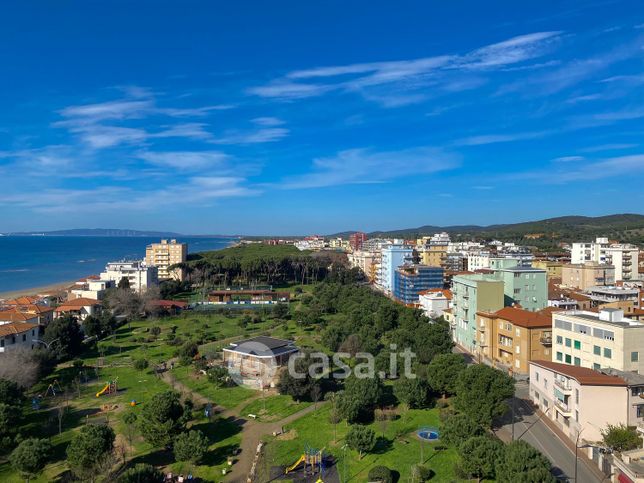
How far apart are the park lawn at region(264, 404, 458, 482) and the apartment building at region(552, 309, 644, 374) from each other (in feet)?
30.9

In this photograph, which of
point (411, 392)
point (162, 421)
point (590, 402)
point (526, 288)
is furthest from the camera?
point (526, 288)

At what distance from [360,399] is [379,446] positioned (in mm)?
2682

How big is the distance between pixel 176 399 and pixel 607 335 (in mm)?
21633

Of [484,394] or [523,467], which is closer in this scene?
[523,467]

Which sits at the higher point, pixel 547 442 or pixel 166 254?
pixel 166 254

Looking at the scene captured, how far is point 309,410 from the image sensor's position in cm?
2428

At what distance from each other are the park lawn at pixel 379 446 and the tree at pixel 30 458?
8.38 m

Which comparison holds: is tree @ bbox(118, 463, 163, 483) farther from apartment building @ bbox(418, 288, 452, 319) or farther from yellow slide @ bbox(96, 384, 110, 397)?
apartment building @ bbox(418, 288, 452, 319)

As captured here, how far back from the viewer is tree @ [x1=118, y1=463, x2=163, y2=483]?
15.4m

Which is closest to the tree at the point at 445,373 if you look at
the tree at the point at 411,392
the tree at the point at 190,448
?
the tree at the point at 411,392

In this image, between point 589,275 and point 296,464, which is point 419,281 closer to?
point 589,275

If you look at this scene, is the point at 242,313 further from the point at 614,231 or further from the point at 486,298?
the point at 614,231

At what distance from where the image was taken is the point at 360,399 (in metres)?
22.1

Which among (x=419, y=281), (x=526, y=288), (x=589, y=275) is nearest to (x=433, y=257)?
(x=419, y=281)
